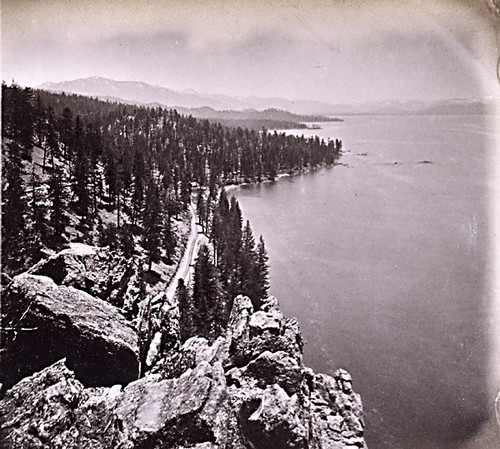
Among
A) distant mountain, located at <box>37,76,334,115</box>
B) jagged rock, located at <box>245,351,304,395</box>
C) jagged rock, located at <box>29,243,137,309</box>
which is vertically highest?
distant mountain, located at <box>37,76,334,115</box>

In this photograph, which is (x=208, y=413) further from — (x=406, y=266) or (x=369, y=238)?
(x=369, y=238)

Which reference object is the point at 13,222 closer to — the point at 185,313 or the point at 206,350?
the point at 185,313

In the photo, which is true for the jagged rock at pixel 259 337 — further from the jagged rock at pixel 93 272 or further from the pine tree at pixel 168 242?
the pine tree at pixel 168 242

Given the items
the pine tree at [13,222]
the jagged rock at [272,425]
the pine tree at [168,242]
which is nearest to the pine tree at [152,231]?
the pine tree at [168,242]

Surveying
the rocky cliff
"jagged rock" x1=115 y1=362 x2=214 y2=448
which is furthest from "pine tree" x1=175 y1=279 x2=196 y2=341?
"jagged rock" x1=115 y1=362 x2=214 y2=448

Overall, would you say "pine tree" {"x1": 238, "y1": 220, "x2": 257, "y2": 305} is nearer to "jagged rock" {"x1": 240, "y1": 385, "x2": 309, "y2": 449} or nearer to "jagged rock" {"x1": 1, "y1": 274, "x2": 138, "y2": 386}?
"jagged rock" {"x1": 1, "y1": 274, "x2": 138, "y2": 386}

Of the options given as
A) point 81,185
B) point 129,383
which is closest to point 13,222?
point 81,185
